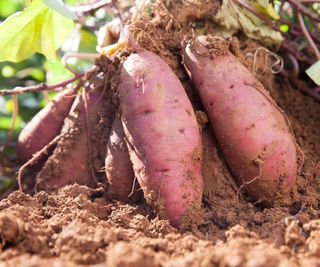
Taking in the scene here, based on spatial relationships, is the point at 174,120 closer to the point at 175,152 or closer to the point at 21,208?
the point at 175,152

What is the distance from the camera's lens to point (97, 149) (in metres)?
1.59

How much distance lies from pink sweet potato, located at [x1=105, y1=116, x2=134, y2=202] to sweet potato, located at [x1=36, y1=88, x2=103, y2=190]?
0.46ft

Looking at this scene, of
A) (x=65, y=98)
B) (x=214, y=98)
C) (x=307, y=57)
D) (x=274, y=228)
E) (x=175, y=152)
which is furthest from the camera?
(x=307, y=57)

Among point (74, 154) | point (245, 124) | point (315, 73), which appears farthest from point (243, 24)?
point (74, 154)

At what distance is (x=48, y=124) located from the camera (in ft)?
5.73

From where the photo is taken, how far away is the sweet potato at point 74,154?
1593 mm

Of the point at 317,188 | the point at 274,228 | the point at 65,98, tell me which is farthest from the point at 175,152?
the point at 65,98

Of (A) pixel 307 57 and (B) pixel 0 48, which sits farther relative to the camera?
(A) pixel 307 57

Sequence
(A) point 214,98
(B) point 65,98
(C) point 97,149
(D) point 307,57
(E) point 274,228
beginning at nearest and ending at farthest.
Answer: (E) point 274,228, (A) point 214,98, (C) point 97,149, (B) point 65,98, (D) point 307,57

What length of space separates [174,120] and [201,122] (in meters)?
0.14

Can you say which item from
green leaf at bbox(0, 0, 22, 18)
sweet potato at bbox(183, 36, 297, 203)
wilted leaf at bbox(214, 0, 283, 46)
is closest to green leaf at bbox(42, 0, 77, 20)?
sweet potato at bbox(183, 36, 297, 203)

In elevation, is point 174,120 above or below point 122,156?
above

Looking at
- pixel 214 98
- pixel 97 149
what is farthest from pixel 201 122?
pixel 97 149

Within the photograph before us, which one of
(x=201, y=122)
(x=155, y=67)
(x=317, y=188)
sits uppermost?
(x=155, y=67)
